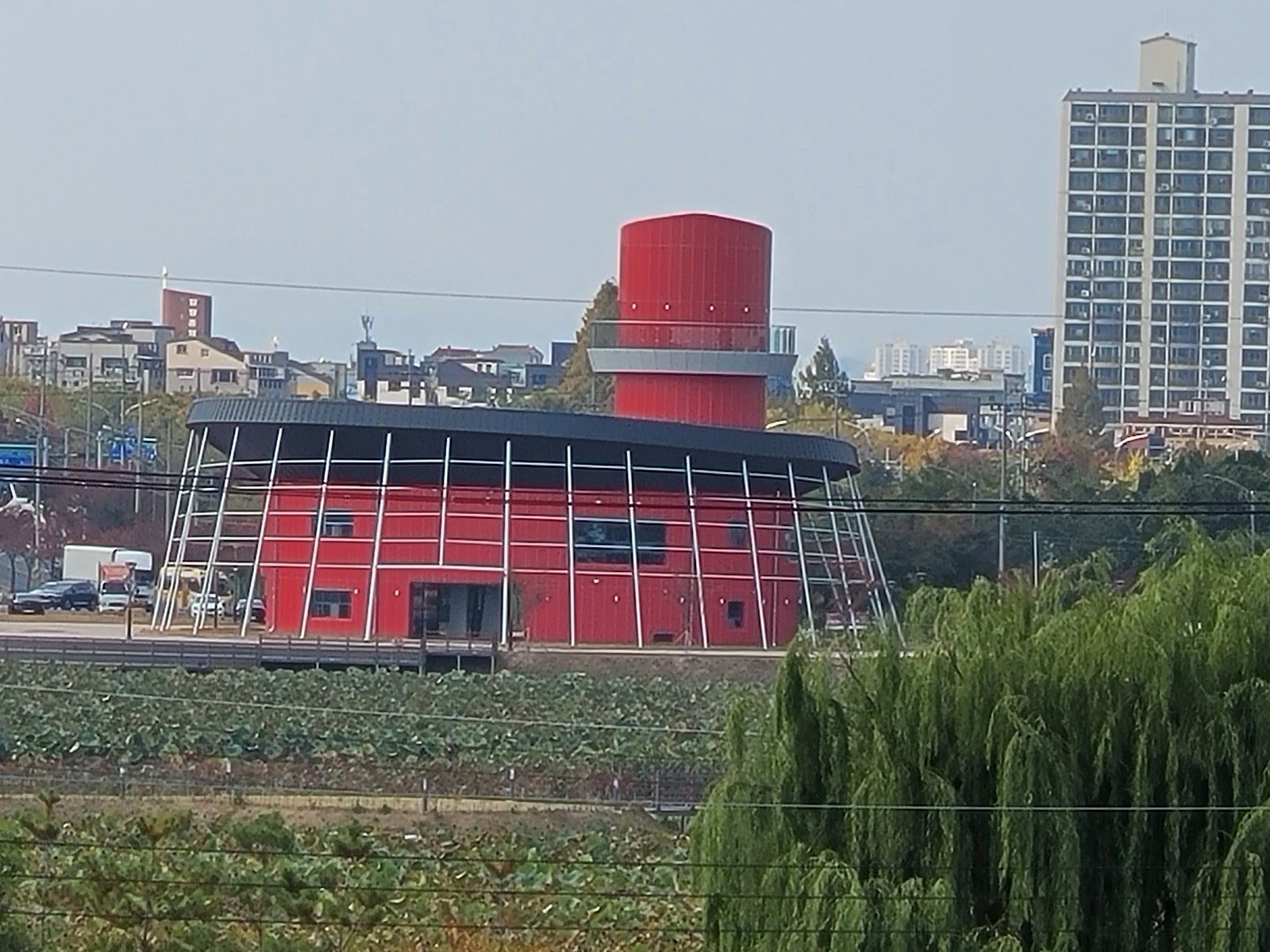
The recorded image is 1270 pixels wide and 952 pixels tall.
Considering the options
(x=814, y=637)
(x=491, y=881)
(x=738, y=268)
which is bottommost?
(x=491, y=881)

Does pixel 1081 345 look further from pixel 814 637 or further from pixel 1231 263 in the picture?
pixel 814 637

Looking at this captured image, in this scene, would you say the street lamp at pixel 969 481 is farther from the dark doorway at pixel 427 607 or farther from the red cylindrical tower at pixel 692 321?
the dark doorway at pixel 427 607

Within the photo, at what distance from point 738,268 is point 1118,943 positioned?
39463 mm

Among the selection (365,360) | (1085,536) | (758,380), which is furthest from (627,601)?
(365,360)

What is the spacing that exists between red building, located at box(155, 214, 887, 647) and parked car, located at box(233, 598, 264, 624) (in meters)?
1.30

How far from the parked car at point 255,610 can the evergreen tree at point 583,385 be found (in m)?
42.8

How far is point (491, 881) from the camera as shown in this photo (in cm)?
2686

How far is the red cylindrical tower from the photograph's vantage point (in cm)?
5566

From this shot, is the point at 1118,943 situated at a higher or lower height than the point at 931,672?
lower

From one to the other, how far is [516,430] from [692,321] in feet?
16.1

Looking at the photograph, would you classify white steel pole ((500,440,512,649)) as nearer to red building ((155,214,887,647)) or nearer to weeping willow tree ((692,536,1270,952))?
red building ((155,214,887,647))

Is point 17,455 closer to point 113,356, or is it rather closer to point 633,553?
point 633,553

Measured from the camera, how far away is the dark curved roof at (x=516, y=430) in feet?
175

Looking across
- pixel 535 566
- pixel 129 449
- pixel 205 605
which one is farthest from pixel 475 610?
pixel 129 449
